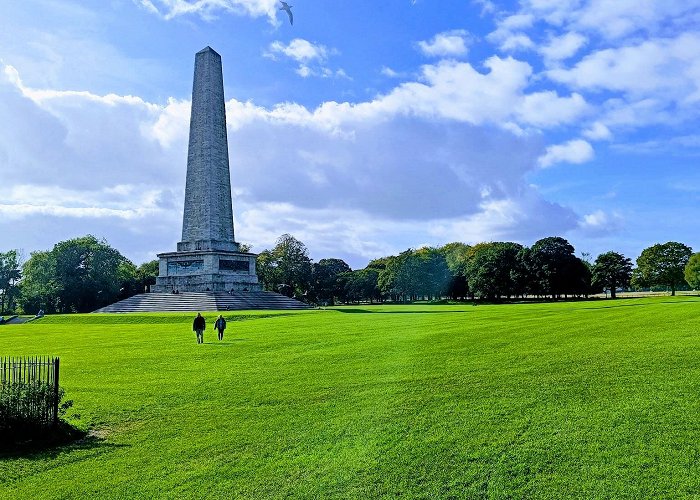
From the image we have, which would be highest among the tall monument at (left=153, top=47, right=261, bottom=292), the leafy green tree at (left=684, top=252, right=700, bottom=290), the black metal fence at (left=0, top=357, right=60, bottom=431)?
the tall monument at (left=153, top=47, right=261, bottom=292)

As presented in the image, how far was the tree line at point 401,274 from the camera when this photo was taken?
261ft

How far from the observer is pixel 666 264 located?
288 ft

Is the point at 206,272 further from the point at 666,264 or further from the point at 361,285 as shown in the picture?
the point at 666,264

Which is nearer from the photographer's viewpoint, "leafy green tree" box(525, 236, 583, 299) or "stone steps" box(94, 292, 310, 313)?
"stone steps" box(94, 292, 310, 313)

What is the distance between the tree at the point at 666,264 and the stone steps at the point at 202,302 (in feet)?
195

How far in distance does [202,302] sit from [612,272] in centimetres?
7397

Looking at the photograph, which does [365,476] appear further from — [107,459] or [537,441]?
[107,459]

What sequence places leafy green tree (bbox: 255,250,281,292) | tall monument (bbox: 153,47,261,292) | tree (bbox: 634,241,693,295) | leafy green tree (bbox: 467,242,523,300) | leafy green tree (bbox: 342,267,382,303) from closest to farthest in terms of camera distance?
tall monument (bbox: 153,47,261,292) → tree (bbox: 634,241,693,295) → leafy green tree (bbox: 467,242,523,300) → leafy green tree (bbox: 255,250,281,292) → leafy green tree (bbox: 342,267,382,303)

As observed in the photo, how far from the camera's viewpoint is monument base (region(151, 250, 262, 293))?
5984 cm

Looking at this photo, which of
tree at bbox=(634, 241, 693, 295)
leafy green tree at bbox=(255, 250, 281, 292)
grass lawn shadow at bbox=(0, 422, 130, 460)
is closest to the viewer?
grass lawn shadow at bbox=(0, 422, 130, 460)

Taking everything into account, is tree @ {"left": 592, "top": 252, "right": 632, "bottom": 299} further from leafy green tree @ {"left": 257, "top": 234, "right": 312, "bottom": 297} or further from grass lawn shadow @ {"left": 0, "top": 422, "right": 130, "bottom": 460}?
grass lawn shadow @ {"left": 0, "top": 422, "right": 130, "bottom": 460}

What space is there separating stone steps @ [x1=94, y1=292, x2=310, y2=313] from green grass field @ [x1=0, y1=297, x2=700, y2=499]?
110ft

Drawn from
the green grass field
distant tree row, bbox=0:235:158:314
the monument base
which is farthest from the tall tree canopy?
the green grass field

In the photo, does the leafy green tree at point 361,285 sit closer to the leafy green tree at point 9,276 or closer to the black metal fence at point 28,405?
the leafy green tree at point 9,276
